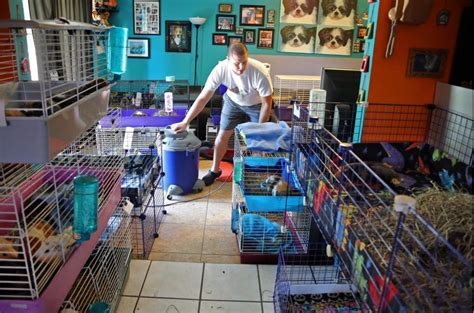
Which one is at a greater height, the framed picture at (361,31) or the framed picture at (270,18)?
the framed picture at (270,18)

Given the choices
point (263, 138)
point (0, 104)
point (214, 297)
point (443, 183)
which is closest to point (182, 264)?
point (214, 297)

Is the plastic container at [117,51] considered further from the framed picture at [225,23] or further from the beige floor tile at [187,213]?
the framed picture at [225,23]

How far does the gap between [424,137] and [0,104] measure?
2365 millimetres

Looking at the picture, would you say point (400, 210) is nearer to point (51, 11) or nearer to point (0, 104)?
point (0, 104)

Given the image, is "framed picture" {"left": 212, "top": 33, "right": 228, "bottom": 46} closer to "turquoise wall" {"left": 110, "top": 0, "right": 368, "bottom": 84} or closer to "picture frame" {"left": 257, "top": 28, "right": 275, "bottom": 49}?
"turquoise wall" {"left": 110, "top": 0, "right": 368, "bottom": 84}

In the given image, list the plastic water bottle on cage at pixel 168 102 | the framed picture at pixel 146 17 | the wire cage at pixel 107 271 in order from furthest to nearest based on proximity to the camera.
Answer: the framed picture at pixel 146 17, the plastic water bottle on cage at pixel 168 102, the wire cage at pixel 107 271

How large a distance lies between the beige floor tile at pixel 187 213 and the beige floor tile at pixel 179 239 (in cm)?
8

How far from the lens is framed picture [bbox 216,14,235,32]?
17.6 feet

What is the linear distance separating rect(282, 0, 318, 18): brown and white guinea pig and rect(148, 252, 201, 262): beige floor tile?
12.2ft

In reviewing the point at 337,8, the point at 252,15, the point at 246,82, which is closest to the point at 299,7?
the point at 337,8

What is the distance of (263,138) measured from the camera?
2420mm

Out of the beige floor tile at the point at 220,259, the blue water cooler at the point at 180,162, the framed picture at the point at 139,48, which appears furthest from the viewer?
the framed picture at the point at 139,48

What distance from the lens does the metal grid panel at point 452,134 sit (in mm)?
2215

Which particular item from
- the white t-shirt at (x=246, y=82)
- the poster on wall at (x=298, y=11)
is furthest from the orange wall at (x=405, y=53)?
the poster on wall at (x=298, y=11)
